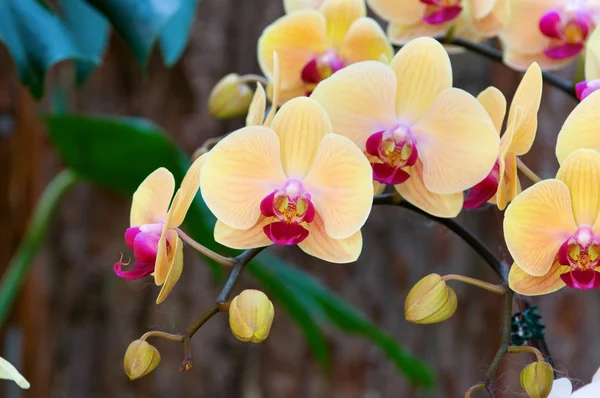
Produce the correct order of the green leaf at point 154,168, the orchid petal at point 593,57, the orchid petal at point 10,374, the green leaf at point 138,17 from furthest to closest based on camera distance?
the green leaf at point 154,168 < the green leaf at point 138,17 < the orchid petal at point 593,57 < the orchid petal at point 10,374

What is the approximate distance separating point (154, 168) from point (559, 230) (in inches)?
23.8

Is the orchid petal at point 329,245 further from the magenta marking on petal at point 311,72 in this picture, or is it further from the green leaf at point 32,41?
the green leaf at point 32,41

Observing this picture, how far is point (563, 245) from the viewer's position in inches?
14.1

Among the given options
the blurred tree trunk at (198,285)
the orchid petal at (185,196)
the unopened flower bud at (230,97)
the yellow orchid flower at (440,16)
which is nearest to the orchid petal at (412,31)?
the yellow orchid flower at (440,16)

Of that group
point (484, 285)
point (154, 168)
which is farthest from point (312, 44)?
point (154, 168)

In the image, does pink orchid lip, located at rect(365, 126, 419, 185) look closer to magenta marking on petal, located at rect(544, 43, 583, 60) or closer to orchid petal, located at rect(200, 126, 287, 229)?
orchid petal, located at rect(200, 126, 287, 229)

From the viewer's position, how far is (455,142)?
1.27 feet

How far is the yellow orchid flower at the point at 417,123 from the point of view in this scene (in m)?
0.37

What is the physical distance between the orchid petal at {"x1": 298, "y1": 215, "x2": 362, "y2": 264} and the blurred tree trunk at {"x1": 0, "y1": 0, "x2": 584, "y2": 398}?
1.00 meters

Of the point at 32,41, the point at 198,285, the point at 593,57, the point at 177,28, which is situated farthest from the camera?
the point at 198,285

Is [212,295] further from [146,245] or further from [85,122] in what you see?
[146,245]

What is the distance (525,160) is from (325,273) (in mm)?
451

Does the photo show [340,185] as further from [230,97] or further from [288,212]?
[230,97]

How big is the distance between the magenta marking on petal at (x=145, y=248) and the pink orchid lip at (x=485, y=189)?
0.17 meters
